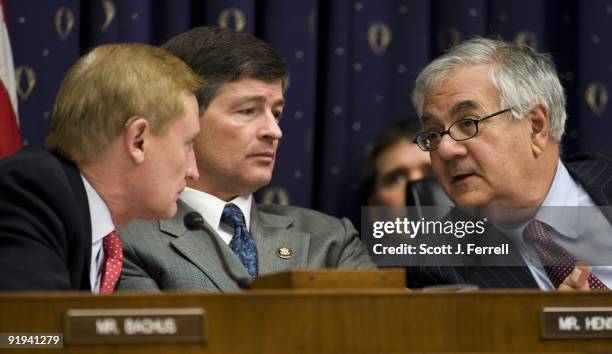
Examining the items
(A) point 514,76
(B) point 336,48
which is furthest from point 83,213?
(B) point 336,48

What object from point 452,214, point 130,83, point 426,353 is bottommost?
point 452,214

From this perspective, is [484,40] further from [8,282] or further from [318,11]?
[8,282]

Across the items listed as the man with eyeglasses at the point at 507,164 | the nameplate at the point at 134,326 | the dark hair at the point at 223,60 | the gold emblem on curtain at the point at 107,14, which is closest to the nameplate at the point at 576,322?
the nameplate at the point at 134,326

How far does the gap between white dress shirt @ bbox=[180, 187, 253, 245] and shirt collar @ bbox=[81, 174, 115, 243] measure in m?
0.72

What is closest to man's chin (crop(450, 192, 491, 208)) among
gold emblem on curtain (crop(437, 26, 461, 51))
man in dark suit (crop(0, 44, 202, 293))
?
man in dark suit (crop(0, 44, 202, 293))

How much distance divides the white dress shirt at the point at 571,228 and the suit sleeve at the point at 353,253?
407mm

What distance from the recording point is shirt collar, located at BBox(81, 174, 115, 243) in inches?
85.6

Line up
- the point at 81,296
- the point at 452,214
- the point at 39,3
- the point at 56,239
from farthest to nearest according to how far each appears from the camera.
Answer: the point at 39,3
the point at 452,214
the point at 56,239
the point at 81,296

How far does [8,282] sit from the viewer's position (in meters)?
1.81

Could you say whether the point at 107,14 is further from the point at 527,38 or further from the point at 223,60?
the point at 527,38

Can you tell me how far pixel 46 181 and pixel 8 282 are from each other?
0.25m

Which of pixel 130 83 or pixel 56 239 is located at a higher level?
pixel 130 83

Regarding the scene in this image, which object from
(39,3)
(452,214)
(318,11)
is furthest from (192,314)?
(318,11)

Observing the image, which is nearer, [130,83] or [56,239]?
[56,239]
